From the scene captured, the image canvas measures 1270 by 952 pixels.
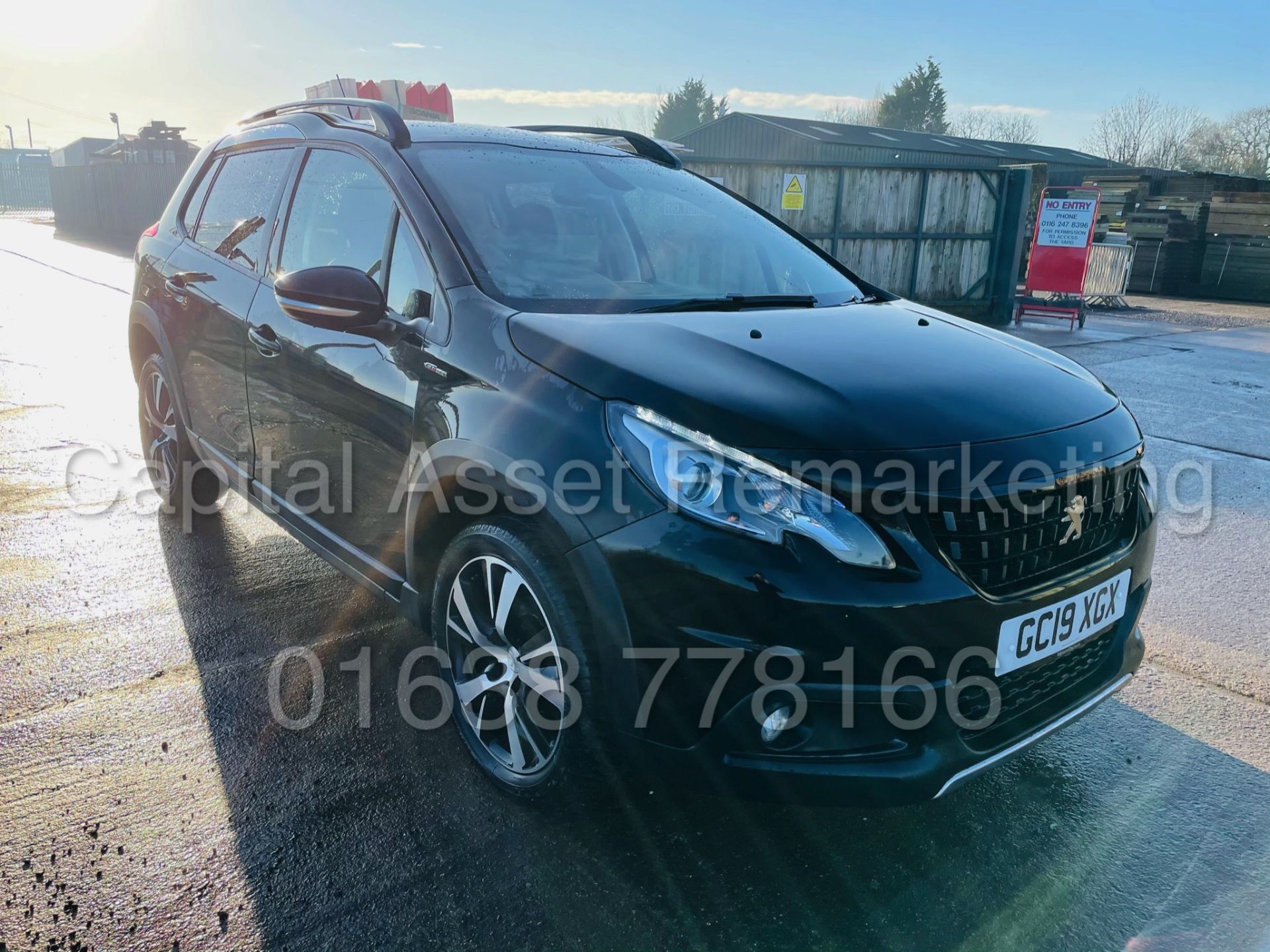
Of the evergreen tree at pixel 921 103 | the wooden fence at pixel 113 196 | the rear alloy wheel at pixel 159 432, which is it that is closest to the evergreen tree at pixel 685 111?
the evergreen tree at pixel 921 103

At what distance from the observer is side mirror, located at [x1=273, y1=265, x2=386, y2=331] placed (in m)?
2.63

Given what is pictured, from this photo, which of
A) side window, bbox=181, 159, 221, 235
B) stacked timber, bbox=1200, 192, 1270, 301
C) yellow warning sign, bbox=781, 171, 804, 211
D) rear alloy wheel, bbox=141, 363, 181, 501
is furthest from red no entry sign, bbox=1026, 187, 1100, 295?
rear alloy wheel, bbox=141, 363, 181, 501

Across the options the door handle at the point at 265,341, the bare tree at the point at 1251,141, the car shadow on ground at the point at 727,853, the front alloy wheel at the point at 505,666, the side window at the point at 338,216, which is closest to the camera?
the car shadow on ground at the point at 727,853

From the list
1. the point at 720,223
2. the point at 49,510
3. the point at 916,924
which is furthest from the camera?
the point at 49,510

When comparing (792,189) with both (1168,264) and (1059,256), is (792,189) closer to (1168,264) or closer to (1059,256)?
(1059,256)

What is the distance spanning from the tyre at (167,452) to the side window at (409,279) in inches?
80.4

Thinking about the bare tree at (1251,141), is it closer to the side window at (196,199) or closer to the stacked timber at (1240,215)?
the stacked timber at (1240,215)

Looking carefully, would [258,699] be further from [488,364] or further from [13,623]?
[488,364]

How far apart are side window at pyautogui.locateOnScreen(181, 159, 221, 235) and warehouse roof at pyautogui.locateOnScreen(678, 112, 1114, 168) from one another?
102ft

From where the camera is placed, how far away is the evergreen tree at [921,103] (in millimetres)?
71062

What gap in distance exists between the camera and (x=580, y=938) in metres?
2.11

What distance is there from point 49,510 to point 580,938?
13.5ft

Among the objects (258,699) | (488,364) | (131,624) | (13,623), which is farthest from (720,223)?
(13,623)

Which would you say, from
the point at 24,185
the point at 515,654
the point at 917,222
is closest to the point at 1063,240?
the point at 917,222
